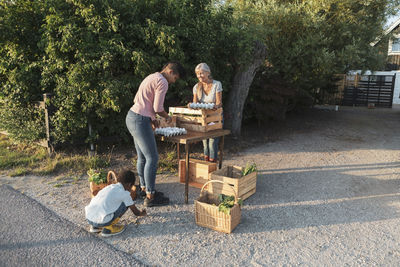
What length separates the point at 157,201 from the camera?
14.4ft

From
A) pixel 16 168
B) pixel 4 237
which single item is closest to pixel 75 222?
pixel 4 237

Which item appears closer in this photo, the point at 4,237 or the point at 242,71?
the point at 4,237

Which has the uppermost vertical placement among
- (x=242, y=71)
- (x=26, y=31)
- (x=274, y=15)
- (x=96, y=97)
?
(x=274, y=15)

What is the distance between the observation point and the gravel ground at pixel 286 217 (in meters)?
3.22

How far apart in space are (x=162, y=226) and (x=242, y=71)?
565 cm

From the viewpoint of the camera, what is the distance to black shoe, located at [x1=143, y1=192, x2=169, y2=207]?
14.2 ft

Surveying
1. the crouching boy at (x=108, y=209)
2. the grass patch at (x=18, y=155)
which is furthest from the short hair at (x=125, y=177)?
the grass patch at (x=18, y=155)

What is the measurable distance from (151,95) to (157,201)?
152 centimetres

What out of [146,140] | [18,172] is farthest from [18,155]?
[146,140]

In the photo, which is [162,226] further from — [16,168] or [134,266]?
[16,168]

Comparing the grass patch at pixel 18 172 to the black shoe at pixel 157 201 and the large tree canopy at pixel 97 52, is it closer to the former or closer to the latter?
the large tree canopy at pixel 97 52

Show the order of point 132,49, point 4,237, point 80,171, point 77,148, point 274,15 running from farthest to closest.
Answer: point 274,15
point 77,148
point 132,49
point 80,171
point 4,237

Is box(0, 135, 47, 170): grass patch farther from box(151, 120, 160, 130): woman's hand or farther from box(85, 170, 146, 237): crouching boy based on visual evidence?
box(85, 170, 146, 237): crouching boy

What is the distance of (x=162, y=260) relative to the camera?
3111mm
